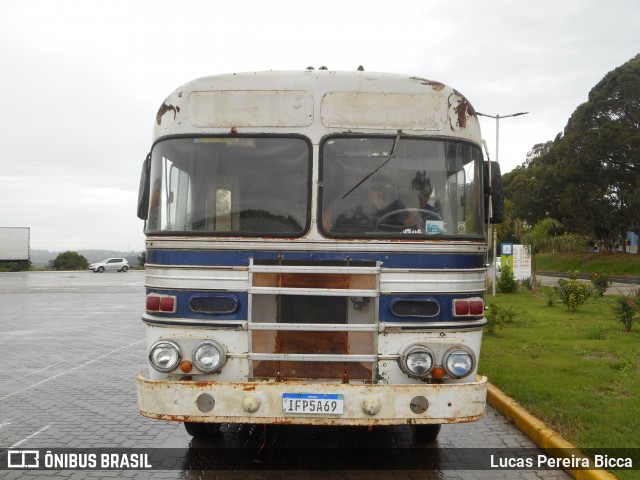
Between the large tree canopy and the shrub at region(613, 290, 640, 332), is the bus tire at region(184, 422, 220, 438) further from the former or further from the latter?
the large tree canopy

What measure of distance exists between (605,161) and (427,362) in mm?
45886

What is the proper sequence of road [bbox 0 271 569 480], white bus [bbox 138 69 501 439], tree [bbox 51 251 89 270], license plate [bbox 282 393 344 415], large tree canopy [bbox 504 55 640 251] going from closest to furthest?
license plate [bbox 282 393 344 415] < white bus [bbox 138 69 501 439] < road [bbox 0 271 569 480] < large tree canopy [bbox 504 55 640 251] < tree [bbox 51 251 89 270]

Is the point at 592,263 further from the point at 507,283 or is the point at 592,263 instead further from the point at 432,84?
the point at 432,84

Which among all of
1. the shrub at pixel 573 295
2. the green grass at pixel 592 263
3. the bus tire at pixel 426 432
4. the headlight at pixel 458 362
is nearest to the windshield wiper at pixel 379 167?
the headlight at pixel 458 362

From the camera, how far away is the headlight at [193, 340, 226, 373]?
17.1 ft

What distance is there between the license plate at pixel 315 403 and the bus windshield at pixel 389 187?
122 cm

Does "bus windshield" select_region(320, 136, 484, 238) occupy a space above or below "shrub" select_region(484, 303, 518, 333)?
above

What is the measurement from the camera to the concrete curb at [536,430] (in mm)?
5466

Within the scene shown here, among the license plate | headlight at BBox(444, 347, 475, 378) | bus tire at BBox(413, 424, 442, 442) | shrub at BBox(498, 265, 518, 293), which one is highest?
headlight at BBox(444, 347, 475, 378)

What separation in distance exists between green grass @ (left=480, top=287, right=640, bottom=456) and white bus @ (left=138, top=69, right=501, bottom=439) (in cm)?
185

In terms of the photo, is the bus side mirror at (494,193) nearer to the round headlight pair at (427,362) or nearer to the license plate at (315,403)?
the round headlight pair at (427,362)

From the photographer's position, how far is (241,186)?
5457 millimetres

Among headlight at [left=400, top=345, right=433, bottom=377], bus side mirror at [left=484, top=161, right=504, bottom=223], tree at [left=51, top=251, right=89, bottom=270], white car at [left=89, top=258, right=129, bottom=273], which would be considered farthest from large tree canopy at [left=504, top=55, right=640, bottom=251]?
headlight at [left=400, top=345, right=433, bottom=377]

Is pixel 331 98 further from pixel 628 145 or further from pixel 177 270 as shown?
pixel 628 145
